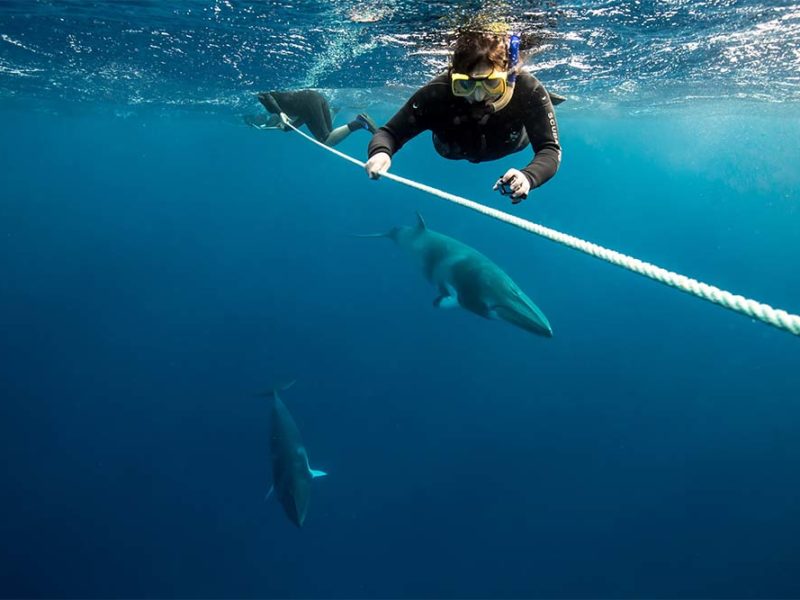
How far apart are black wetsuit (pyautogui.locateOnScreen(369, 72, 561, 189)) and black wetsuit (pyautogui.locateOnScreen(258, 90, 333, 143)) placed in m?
6.18

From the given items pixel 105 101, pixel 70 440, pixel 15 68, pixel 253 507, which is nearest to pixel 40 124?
pixel 105 101

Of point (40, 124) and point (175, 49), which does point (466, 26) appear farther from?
point (40, 124)

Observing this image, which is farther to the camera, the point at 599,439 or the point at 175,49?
the point at 599,439

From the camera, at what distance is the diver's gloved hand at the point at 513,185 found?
130 inches

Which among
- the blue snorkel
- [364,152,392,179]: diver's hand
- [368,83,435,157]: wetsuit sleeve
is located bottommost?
[364,152,392,179]: diver's hand

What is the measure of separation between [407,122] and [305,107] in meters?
6.71

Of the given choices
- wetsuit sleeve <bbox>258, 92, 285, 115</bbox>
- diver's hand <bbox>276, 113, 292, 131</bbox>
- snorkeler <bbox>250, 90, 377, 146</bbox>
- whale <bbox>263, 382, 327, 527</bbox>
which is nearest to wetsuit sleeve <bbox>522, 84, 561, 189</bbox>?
diver's hand <bbox>276, 113, 292, 131</bbox>

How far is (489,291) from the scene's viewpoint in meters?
6.81

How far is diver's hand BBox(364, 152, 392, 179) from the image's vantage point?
4004mm

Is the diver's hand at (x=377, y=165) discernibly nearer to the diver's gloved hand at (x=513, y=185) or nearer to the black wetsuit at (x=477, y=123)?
the black wetsuit at (x=477, y=123)

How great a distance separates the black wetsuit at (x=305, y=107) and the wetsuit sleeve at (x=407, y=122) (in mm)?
6404

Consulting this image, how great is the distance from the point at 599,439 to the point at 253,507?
16.2 metres

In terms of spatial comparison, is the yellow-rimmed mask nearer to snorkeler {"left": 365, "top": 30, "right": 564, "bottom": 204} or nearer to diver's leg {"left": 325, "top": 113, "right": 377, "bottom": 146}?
snorkeler {"left": 365, "top": 30, "right": 564, "bottom": 204}

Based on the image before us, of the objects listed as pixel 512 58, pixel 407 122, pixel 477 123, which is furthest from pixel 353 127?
pixel 512 58
